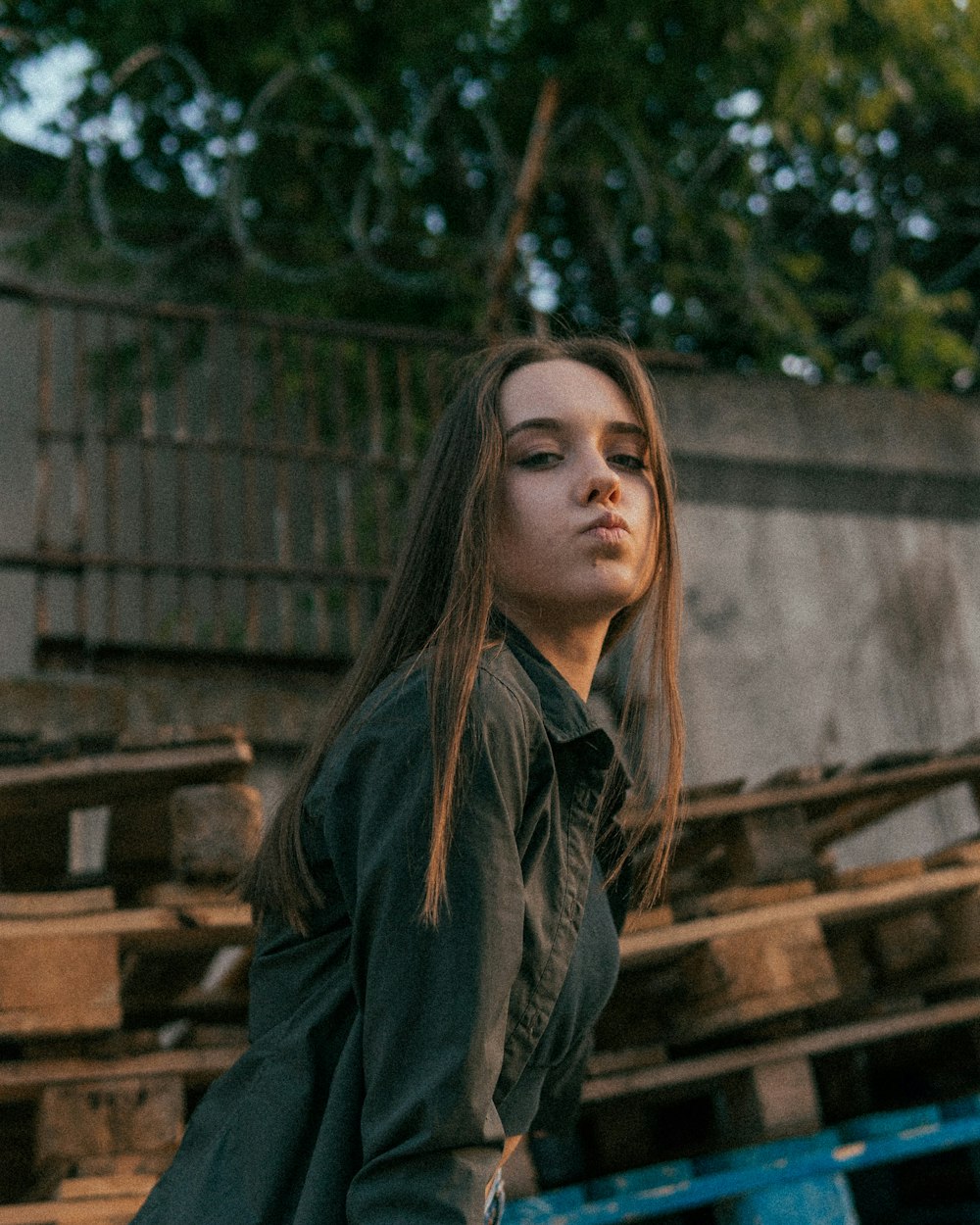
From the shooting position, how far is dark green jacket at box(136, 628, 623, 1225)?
1323 mm

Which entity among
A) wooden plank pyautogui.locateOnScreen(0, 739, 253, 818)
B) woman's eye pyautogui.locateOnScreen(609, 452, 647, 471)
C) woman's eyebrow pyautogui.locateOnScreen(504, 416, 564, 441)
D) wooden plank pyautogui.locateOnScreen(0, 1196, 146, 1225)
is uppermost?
woman's eyebrow pyautogui.locateOnScreen(504, 416, 564, 441)

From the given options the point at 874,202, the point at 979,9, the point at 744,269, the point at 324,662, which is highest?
the point at 979,9

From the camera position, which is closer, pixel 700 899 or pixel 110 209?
pixel 700 899

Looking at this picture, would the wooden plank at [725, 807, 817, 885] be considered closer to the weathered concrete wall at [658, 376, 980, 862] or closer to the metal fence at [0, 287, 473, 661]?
the weathered concrete wall at [658, 376, 980, 862]

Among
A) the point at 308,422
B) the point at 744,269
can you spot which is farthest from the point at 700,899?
the point at 744,269

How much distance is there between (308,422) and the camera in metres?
5.55

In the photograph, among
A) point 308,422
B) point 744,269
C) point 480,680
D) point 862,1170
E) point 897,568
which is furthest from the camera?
point 744,269

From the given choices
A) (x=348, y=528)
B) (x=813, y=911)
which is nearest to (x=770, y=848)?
(x=813, y=911)

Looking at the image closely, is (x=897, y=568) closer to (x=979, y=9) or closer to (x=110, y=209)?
(x=979, y=9)

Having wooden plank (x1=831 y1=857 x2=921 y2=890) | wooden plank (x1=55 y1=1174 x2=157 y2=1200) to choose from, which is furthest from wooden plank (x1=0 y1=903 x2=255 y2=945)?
wooden plank (x1=831 y1=857 x2=921 y2=890)

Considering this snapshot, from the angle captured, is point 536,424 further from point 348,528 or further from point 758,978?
point 348,528

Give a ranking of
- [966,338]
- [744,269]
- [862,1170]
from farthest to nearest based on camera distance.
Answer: [966,338] < [744,269] < [862,1170]

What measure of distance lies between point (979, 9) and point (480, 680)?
766 cm

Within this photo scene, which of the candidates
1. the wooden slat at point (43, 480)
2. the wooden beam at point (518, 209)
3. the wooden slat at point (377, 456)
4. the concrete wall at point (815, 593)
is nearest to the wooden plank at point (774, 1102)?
the concrete wall at point (815, 593)
